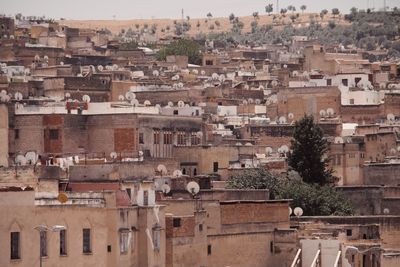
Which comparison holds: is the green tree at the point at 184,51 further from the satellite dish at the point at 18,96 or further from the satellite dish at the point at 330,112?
the satellite dish at the point at 18,96

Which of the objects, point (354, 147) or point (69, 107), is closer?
point (69, 107)

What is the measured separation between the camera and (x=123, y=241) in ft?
176

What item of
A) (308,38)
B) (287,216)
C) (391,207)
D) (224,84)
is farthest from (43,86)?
(308,38)

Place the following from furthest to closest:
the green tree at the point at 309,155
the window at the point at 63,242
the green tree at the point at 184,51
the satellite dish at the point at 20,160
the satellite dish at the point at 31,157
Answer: the green tree at the point at 184,51, the green tree at the point at 309,155, the satellite dish at the point at 31,157, the satellite dish at the point at 20,160, the window at the point at 63,242

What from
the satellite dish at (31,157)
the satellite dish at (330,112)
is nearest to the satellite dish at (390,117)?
the satellite dish at (330,112)

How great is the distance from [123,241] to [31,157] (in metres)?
14.2

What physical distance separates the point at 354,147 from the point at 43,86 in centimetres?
1670

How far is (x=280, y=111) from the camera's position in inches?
4050

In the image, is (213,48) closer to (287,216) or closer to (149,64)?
(149,64)

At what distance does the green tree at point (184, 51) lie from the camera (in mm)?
136375

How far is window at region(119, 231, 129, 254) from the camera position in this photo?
176 ft

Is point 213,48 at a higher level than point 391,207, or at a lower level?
higher

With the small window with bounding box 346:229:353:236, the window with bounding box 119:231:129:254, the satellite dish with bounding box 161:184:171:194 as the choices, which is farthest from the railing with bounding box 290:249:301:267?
the window with bounding box 119:231:129:254

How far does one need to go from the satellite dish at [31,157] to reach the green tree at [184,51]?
66.4 m
